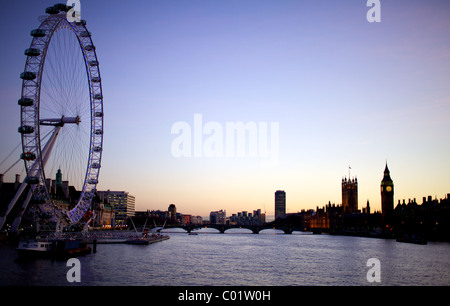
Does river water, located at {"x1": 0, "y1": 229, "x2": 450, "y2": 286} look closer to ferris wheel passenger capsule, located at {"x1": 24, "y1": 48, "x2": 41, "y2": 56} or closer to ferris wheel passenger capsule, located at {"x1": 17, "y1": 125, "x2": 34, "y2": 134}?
ferris wheel passenger capsule, located at {"x1": 17, "y1": 125, "x2": 34, "y2": 134}

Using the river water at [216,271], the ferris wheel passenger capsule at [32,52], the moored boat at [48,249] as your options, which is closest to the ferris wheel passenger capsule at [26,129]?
the ferris wheel passenger capsule at [32,52]

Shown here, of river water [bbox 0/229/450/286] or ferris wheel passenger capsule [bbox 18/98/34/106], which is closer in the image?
river water [bbox 0/229/450/286]

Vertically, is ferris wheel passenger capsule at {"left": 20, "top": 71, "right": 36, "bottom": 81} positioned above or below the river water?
above

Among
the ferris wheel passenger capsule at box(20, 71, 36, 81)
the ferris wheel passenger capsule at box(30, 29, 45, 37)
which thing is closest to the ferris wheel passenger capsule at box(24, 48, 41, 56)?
the ferris wheel passenger capsule at box(30, 29, 45, 37)

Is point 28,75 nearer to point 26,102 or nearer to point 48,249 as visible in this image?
point 26,102

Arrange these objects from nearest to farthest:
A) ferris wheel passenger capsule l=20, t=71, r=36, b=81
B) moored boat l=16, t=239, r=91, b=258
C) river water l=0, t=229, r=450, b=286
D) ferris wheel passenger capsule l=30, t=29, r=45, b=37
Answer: river water l=0, t=229, r=450, b=286 → ferris wheel passenger capsule l=20, t=71, r=36, b=81 → ferris wheel passenger capsule l=30, t=29, r=45, b=37 → moored boat l=16, t=239, r=91, b=258

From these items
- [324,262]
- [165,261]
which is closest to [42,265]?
[165,261]

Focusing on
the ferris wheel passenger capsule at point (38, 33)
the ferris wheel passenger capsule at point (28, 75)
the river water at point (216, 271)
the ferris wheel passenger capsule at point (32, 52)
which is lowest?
the river water at point (216, 271)

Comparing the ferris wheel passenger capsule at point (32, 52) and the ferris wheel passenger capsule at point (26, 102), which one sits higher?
the ferris wheel passenger capsule at point (32, 52)

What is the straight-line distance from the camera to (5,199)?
351ft

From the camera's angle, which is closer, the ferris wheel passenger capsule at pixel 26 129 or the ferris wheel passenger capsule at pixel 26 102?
the ferris wheel passenger capsule at pixel 26 102

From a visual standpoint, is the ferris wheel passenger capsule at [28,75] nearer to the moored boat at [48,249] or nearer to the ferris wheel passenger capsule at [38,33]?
the ferris wheel passenger capsule at [38,33]
